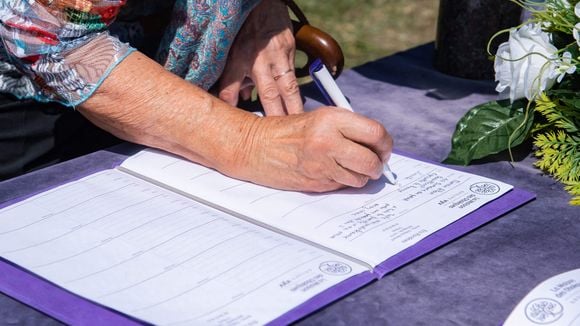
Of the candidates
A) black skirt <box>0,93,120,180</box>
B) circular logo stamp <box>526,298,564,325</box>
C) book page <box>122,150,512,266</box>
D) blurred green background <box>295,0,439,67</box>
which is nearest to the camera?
circular logo stamp <box>526,298,564,325</box>

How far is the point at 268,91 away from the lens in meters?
1.46

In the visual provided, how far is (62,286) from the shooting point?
90 cm

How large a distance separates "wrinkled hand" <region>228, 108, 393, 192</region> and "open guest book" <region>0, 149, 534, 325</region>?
0.08 feet

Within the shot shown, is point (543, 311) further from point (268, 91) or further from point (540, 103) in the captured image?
point (268, 91)

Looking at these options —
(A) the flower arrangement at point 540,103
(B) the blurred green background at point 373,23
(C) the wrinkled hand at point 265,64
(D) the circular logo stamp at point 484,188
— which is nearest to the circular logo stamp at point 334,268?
(D) the circular logo stamp at point 484,188

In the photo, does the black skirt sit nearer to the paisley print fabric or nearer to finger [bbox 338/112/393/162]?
the paisley print fabric

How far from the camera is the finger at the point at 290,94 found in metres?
1.45

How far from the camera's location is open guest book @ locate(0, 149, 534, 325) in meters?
0.87

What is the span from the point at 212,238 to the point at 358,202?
22 cm

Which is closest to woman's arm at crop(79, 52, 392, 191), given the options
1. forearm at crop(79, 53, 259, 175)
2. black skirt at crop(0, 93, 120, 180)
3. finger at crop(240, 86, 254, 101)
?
forearm at crop(79, 53, 259, 175)

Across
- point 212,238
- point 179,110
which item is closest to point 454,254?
point 212,238

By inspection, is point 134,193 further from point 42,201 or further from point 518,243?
point 518,243

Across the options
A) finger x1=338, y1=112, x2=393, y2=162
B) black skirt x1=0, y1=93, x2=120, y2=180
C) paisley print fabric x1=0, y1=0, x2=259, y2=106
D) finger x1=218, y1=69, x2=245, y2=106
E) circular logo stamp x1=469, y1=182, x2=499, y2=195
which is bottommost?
black skirt x1=0, y1=93, x2=120, y2=180

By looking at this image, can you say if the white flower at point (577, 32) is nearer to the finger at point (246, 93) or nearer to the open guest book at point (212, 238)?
the open guest book at point (212, 238)
